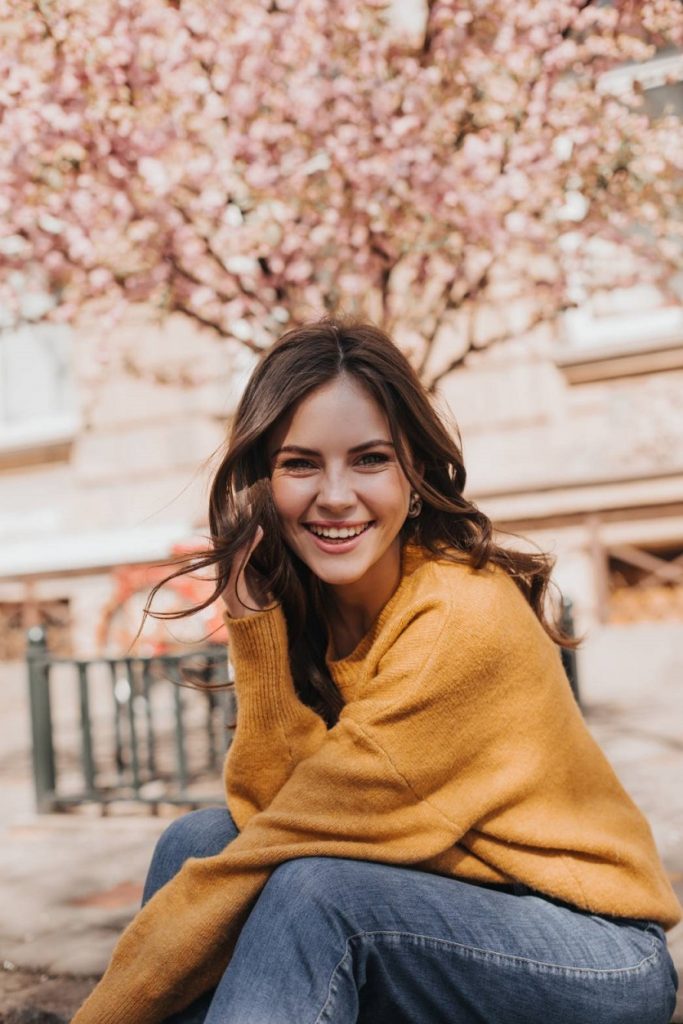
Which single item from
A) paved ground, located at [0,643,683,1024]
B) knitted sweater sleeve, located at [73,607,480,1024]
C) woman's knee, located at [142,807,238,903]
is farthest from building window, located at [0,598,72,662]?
knitted sweater sleeve, located at [73,607,480,1024]

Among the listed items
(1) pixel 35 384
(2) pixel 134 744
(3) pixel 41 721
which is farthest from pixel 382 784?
(1) pixel 35 384

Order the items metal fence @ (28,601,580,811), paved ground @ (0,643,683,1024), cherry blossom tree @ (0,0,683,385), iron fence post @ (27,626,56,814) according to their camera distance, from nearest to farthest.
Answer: paved ground @ (0,643,683,1024) → cherry blossom tree @ (0,0,683,385) → metal fence @ (28,601,580,811) → iron fence post @ (27,626,56,814)

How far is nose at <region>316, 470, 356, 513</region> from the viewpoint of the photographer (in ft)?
6.45

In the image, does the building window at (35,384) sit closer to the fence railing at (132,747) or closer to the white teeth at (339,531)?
the fence railing at (132,747)

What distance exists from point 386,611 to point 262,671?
0.25 meters

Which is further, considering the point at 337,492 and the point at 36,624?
the point at 36,624

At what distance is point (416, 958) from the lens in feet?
5.57

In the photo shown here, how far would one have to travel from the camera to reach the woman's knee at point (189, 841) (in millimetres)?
2066

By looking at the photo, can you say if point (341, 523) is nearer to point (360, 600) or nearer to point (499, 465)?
point (360, 600)

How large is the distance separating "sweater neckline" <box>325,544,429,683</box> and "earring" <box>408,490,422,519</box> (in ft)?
0.20

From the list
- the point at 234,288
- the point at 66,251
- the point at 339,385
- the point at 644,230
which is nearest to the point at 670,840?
the point at 339,385

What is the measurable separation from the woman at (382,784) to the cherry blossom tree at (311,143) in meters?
1.90

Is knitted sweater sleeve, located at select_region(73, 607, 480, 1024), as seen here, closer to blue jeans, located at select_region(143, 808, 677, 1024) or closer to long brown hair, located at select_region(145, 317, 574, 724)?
blue jeans, located at select_region(143, 808, 677, 1024)

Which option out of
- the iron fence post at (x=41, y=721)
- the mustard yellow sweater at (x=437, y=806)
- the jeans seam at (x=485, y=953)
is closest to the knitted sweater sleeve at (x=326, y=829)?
the mustard yellow sweater at (x=437, y=806)
